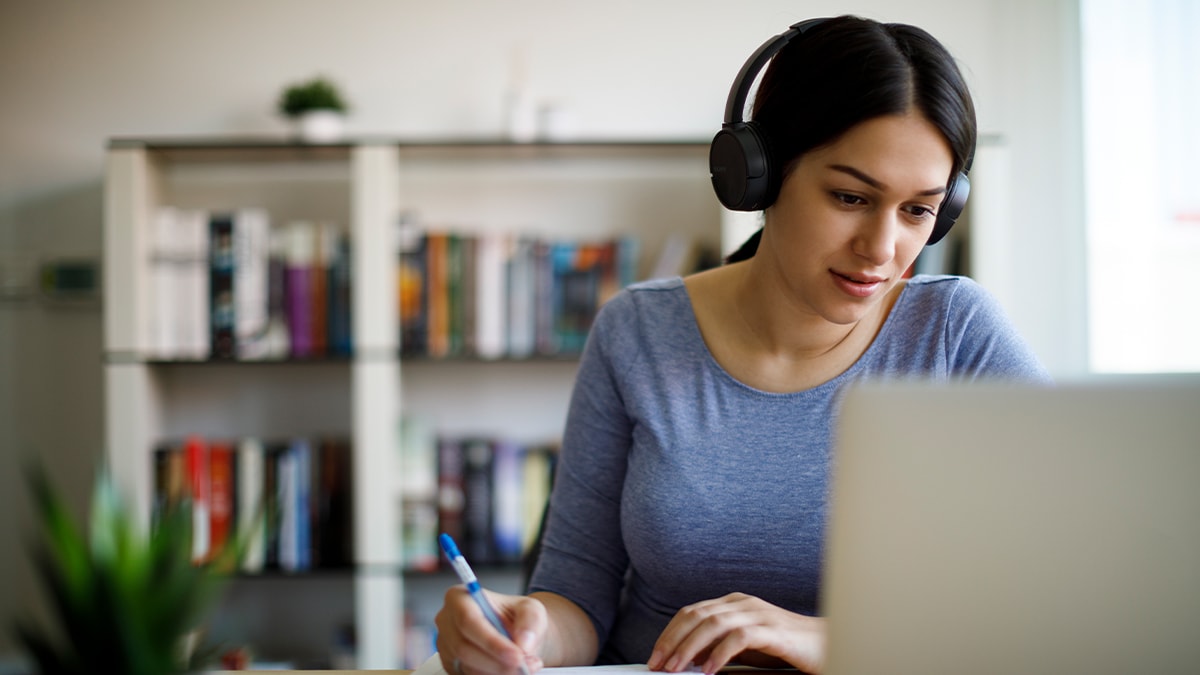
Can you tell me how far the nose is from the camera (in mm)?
912

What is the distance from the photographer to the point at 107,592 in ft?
1.39

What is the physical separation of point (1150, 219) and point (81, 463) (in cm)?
254

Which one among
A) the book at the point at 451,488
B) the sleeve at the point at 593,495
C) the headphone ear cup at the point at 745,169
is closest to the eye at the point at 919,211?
the headphone ear cup at the point at 745,169

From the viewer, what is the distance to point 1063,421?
46 centimetres

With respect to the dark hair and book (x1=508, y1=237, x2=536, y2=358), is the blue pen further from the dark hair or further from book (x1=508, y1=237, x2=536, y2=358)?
book (x1=508, y1=237, x2=536, y2=358)

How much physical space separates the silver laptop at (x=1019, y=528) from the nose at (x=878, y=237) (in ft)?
1.50

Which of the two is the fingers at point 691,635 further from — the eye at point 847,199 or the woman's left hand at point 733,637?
the eye at point 847,199

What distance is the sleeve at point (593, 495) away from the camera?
106cm

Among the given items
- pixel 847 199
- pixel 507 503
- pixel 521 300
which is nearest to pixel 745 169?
pixel 847 199

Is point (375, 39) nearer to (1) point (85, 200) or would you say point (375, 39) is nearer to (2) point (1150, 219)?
(1) point (85, 200)

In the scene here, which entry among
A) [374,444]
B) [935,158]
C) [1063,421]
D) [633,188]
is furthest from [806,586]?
[633,188]

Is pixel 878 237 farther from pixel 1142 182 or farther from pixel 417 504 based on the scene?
pixel 417 504

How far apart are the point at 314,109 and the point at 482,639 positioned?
174 cm

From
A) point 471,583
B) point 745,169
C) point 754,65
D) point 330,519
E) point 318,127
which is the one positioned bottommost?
point 330,519
